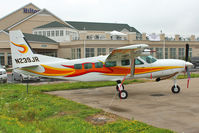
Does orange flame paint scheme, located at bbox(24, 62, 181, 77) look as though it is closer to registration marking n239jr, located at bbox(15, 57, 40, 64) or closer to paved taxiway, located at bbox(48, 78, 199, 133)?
registration marking n239jr, located at bbox(15, 57, 40, 64)

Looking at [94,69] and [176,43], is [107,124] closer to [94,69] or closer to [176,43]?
[94,69]

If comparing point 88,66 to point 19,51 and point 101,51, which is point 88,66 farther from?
point 101,51

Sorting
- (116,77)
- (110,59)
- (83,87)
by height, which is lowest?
(83,87)

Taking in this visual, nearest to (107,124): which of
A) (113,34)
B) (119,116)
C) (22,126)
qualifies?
(119,116)

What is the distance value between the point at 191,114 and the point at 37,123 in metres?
6.08

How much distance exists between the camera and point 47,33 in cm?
5081

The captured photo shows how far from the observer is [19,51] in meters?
13.5

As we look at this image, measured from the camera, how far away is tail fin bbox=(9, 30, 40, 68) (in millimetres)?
13430

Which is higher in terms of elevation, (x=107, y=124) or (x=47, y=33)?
(x=47, y=33)

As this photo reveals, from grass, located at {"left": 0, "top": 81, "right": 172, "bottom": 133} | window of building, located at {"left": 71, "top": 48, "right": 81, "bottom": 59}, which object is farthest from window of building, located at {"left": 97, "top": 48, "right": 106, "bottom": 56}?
grass, located at {"left": 0, "top": 81, "right": 172, "bottom": 133}

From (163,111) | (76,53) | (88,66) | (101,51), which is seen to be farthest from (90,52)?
(163,111)

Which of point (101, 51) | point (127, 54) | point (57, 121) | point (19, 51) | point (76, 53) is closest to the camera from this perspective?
point (57, 121)

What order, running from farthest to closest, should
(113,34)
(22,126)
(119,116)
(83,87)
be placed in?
1. (113,34)
2. (83,87)
3. (119,116)
4. (22,126)

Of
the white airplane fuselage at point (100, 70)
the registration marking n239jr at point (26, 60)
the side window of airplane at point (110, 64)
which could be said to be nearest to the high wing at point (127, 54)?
the side window of airplane at point (110, 64)
